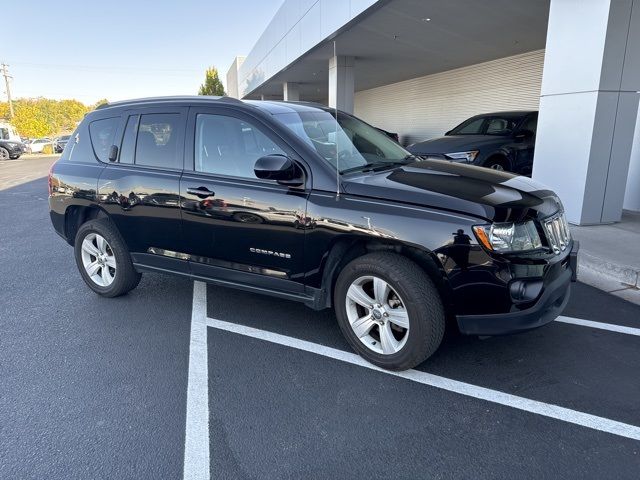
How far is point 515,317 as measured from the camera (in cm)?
290

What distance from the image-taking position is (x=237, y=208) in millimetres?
3656

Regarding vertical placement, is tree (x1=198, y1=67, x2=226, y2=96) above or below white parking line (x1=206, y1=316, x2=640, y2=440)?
above

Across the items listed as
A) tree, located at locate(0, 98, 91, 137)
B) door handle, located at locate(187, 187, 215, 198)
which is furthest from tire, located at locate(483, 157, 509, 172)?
tree, located at locate(0, 98, 91, 137)

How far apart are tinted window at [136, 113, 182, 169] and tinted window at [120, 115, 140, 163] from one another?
65 mm

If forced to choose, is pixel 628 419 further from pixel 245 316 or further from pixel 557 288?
pixel 245 316

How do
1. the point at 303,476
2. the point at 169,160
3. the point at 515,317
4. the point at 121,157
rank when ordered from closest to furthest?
the point at 303,476
the point at 515,317
the point at 169,160
the point at 121,157

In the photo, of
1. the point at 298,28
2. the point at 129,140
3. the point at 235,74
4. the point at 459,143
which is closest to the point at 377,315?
the point at 129,140

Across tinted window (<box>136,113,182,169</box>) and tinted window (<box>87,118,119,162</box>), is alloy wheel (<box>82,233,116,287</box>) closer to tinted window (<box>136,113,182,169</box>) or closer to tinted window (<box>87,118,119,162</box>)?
tinted window (<box>87,118,119,162</box>)

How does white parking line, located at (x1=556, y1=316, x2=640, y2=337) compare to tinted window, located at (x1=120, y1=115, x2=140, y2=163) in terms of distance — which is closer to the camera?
white parking line, located at (x1=556, y1=316, x2=640, y2=337)

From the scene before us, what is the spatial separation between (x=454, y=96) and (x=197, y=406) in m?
17.5

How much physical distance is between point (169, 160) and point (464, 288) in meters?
2.75

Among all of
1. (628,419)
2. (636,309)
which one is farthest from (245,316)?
(636,309)

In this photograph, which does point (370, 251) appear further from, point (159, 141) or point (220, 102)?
point (159, 141)

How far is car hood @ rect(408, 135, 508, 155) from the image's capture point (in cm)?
891
